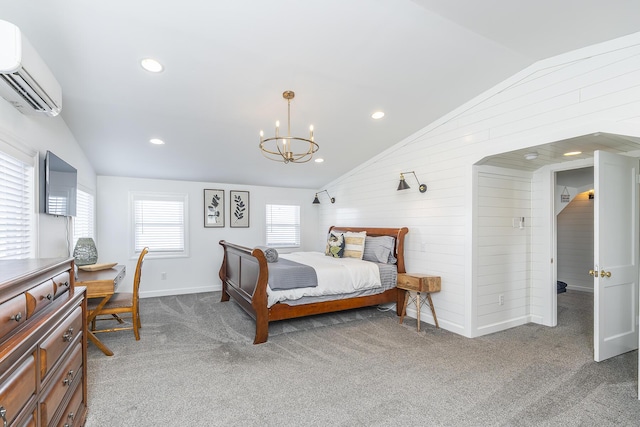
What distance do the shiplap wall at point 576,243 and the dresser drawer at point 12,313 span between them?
7.97 m

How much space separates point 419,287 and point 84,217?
185 inches

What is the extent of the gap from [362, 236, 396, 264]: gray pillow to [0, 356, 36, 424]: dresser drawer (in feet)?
12.6

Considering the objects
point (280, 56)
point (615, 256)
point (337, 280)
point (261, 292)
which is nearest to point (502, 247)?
point (615, 256)

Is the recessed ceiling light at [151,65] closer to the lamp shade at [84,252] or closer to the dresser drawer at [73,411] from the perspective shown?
the lamp shade at [84,252]

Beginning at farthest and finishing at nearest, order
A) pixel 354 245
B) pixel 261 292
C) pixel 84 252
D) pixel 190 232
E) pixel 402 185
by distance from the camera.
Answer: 1. pixel 190 232
2. pixel 354 245
3. pixel 402 185
4. pixel 84 252
5. pixel 261 292

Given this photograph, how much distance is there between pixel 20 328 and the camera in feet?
3.97

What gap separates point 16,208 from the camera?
8.20 ft

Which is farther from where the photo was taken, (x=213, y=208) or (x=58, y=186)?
(x=213, y=208)

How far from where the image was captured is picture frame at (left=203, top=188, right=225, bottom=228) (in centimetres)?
592

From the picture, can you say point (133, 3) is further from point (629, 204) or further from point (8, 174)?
point (629, 204)

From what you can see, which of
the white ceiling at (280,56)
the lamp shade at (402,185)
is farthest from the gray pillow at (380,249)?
the white ceiling at (280,56)

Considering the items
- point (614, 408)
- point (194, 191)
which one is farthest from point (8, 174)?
point (614, 408)

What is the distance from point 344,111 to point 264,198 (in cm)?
327

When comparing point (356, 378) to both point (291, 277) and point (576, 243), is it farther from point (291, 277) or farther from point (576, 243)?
point (576, 243)
